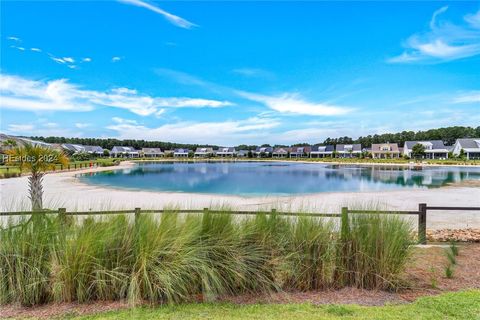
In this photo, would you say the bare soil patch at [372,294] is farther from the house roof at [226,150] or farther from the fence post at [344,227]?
the house roof at [226,150]

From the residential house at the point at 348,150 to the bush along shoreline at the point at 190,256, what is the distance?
318ft

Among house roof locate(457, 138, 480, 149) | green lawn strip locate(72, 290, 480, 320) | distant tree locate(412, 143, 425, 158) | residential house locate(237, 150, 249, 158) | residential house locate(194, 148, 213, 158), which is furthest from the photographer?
residential house locate(237, 150, 249, 158)

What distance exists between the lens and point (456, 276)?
182 inches

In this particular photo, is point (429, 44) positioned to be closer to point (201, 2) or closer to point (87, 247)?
point (201, 2)

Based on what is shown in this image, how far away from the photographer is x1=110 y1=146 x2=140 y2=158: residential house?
11062cm

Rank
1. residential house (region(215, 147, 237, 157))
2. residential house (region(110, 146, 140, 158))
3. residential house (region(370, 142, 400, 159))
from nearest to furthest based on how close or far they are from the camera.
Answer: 1. residential house (region(370, 142, 400, 159))
2. residential house (region(110, 146, 140, 158))
3. residential house (region(215, 147, 237, 157))

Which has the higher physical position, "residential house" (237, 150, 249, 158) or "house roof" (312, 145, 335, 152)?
"house roof" (312, 145, 335, 152)

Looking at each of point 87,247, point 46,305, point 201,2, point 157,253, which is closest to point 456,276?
point 157,253

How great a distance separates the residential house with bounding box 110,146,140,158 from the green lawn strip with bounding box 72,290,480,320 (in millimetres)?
115216

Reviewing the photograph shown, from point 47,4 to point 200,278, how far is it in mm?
10059

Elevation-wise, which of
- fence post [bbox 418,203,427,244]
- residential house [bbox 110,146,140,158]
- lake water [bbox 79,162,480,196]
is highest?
residential house [bbox 110,146,140,158]

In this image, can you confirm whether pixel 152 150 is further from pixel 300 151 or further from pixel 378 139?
pixel 378 139

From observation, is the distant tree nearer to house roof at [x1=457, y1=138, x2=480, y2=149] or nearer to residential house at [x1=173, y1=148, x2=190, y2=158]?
house roof at [x1=457, y1=138, x2=480, y2=149]

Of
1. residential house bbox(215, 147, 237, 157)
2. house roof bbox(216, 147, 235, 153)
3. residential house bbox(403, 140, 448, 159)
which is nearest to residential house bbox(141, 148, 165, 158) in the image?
residential house bbox(215, 147, 237, 157)
